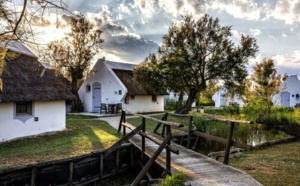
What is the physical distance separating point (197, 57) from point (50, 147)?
43.6 ft

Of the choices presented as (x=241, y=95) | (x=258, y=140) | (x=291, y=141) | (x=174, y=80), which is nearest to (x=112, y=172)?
(x=258, y=140)

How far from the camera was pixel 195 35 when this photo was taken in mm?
16703

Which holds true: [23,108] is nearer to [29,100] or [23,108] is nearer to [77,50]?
[29,100]

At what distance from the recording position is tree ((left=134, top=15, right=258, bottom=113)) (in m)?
16.6

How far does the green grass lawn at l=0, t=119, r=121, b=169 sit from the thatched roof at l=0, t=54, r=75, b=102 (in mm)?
1924

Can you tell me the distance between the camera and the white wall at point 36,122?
27.6ft

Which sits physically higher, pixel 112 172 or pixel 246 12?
pixel 246 12

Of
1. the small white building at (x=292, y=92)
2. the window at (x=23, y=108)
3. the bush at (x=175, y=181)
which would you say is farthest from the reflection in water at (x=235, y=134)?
the small white building at (x=292, y=92)

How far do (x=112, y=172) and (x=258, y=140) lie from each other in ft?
23.3

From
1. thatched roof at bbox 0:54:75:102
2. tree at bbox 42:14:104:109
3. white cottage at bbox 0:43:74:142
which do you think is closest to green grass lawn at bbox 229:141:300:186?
thatched roof at bbox 0:54:75:102

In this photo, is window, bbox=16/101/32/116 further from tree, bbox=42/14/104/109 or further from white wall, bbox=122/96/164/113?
tree, bbox=42/14/104/109

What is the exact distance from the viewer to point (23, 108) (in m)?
9.54

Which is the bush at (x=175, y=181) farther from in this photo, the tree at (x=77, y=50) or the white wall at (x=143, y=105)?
the tree at (x=77, y=50)

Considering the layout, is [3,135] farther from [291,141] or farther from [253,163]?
[291,141]
